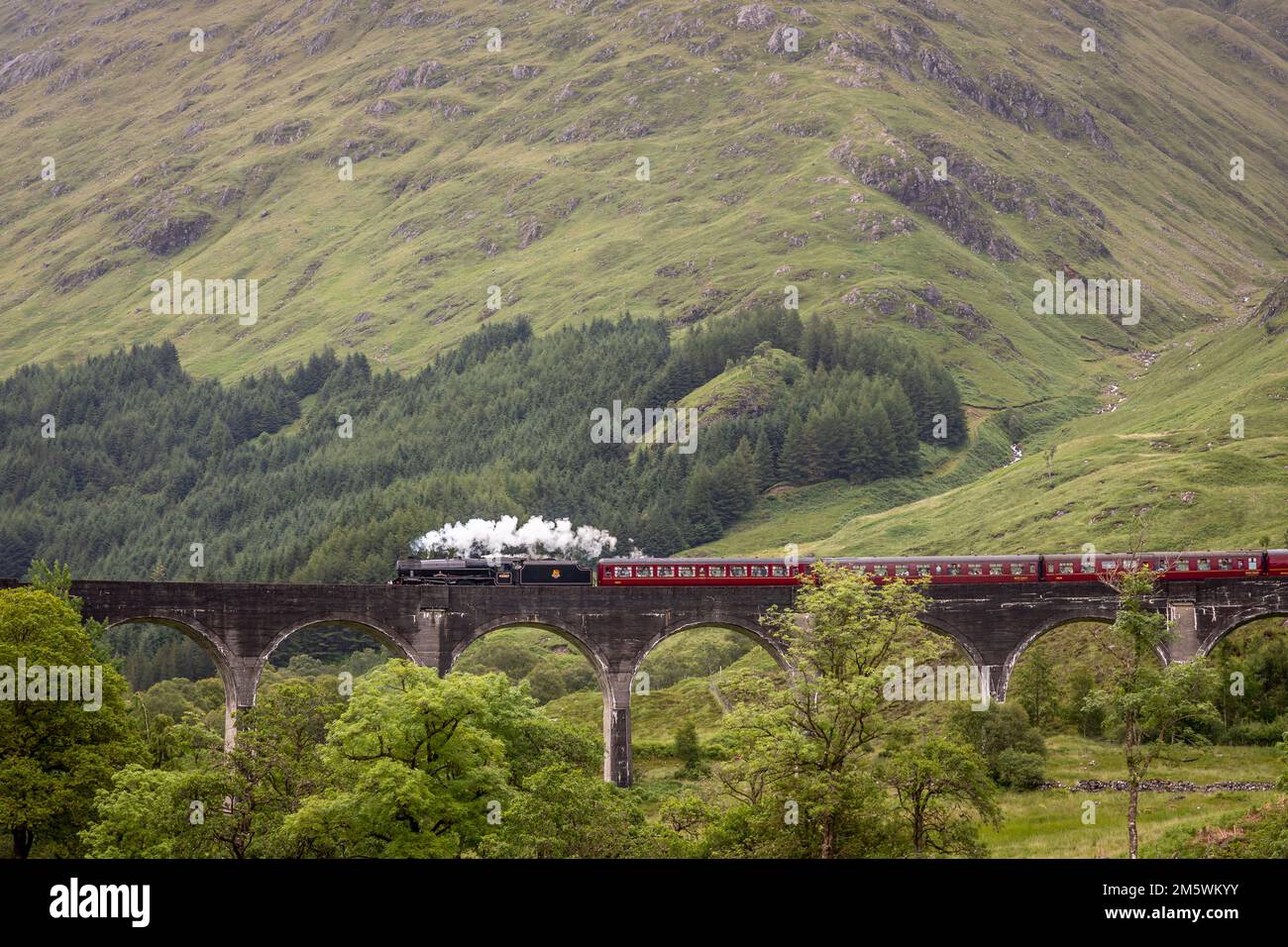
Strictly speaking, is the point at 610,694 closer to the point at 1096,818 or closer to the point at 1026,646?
the point at 1026,646

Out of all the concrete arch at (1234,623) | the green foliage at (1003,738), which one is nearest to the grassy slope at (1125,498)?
the concrete arch at (1234,623)

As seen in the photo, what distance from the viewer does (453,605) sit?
8238cm

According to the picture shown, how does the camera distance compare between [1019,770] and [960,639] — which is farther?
[960,639]

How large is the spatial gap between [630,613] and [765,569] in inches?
356

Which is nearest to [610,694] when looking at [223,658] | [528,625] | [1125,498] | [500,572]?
[528,625]

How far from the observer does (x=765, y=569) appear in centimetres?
8356

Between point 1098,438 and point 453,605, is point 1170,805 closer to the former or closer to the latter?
point 453,605

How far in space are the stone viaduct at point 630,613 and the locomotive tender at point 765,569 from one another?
2.61 feet

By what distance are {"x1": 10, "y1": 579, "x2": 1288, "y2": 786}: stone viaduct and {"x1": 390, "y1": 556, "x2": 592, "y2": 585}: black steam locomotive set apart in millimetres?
770

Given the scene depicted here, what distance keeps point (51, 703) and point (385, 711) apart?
1994cm

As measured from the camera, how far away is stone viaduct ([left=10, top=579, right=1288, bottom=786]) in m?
81.9

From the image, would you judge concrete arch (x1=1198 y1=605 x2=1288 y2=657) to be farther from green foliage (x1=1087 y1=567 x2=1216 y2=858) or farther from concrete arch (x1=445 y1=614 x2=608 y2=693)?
concrete arch (x1=445 y1=614 x2=608 y2=693)
